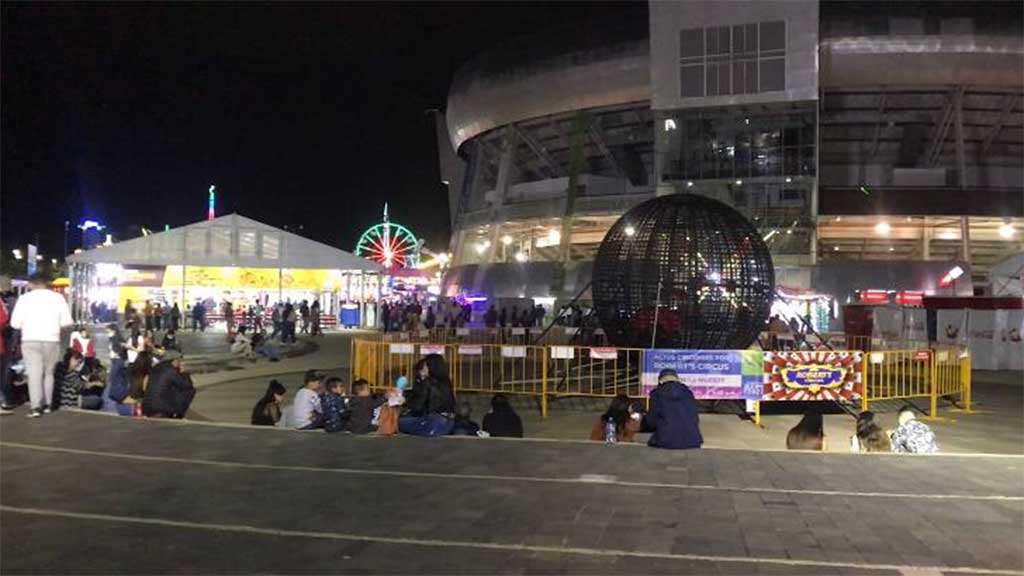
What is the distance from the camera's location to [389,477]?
726cm

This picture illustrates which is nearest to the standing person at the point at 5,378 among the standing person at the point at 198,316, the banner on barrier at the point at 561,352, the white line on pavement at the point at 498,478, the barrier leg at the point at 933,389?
the white line on pavement at the point at 498,478

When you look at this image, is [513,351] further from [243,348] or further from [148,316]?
[148,316]

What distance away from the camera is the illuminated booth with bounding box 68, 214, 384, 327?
23953mm

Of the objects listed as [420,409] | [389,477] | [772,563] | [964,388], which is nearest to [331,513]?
[389,477]

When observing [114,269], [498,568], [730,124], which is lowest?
[498,568]

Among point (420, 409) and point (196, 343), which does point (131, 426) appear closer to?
point (420, 409)

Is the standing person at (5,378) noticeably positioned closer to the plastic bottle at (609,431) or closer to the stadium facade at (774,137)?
the plastic bottle at (609,431)

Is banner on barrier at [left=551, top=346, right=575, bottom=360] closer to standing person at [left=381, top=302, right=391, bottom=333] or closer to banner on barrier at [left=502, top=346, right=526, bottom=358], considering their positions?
banner on barrier at [left=502, top=346, right=526, bottom=358]

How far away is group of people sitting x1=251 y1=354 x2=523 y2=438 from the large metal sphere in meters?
4.80

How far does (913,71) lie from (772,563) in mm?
42617

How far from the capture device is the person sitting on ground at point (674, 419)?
8.68m

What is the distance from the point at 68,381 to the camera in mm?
11250

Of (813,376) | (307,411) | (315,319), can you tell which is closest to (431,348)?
(307,411)

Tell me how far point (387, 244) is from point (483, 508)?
61718 millimetres
